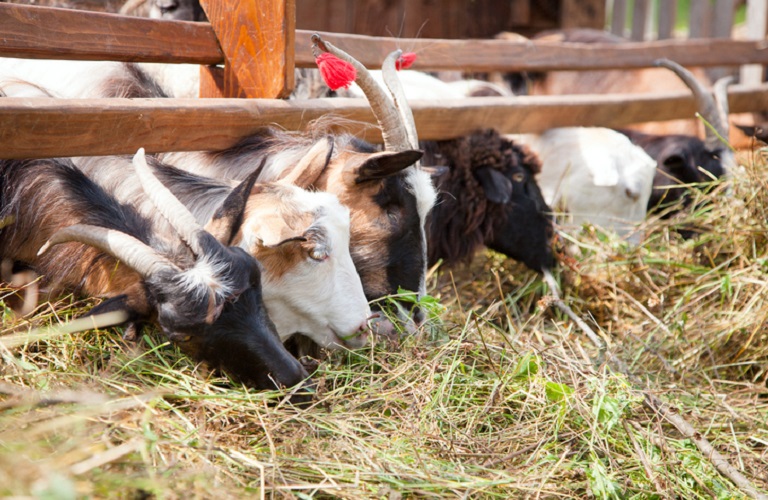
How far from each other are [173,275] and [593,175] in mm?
3725

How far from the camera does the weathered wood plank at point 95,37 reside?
10.2ft

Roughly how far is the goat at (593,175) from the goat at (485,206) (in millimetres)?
501

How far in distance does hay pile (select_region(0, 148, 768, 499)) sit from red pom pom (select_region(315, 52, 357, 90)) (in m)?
1.17

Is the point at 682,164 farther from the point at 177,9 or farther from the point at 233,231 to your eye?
the point at 233,231

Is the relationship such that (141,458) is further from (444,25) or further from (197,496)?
(444,25)

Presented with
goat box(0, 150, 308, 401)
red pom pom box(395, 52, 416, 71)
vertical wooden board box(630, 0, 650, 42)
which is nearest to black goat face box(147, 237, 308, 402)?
goat box(0, 150, 308, 401)

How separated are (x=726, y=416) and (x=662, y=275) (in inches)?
62.3

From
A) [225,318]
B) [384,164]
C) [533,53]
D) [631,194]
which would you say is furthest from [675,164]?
[225,318]

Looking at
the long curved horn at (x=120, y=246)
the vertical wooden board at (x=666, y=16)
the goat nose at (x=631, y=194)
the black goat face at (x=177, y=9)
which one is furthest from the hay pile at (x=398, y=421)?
the vertical wooden board at (x=666, y=16)

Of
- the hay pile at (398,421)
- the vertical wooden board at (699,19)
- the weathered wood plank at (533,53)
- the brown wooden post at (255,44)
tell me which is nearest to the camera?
the hay pile at (398,421)

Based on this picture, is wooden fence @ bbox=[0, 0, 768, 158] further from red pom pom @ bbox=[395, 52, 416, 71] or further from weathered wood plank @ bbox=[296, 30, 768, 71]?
red pom pom @ bbox=[395, 52, 416, 71]

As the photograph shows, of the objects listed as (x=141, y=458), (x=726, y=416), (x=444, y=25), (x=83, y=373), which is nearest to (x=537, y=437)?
(x=726, y=416)

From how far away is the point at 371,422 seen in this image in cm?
266

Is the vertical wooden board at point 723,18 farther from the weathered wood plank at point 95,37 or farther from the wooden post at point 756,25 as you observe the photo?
the weathered wood plank at point 95,37
